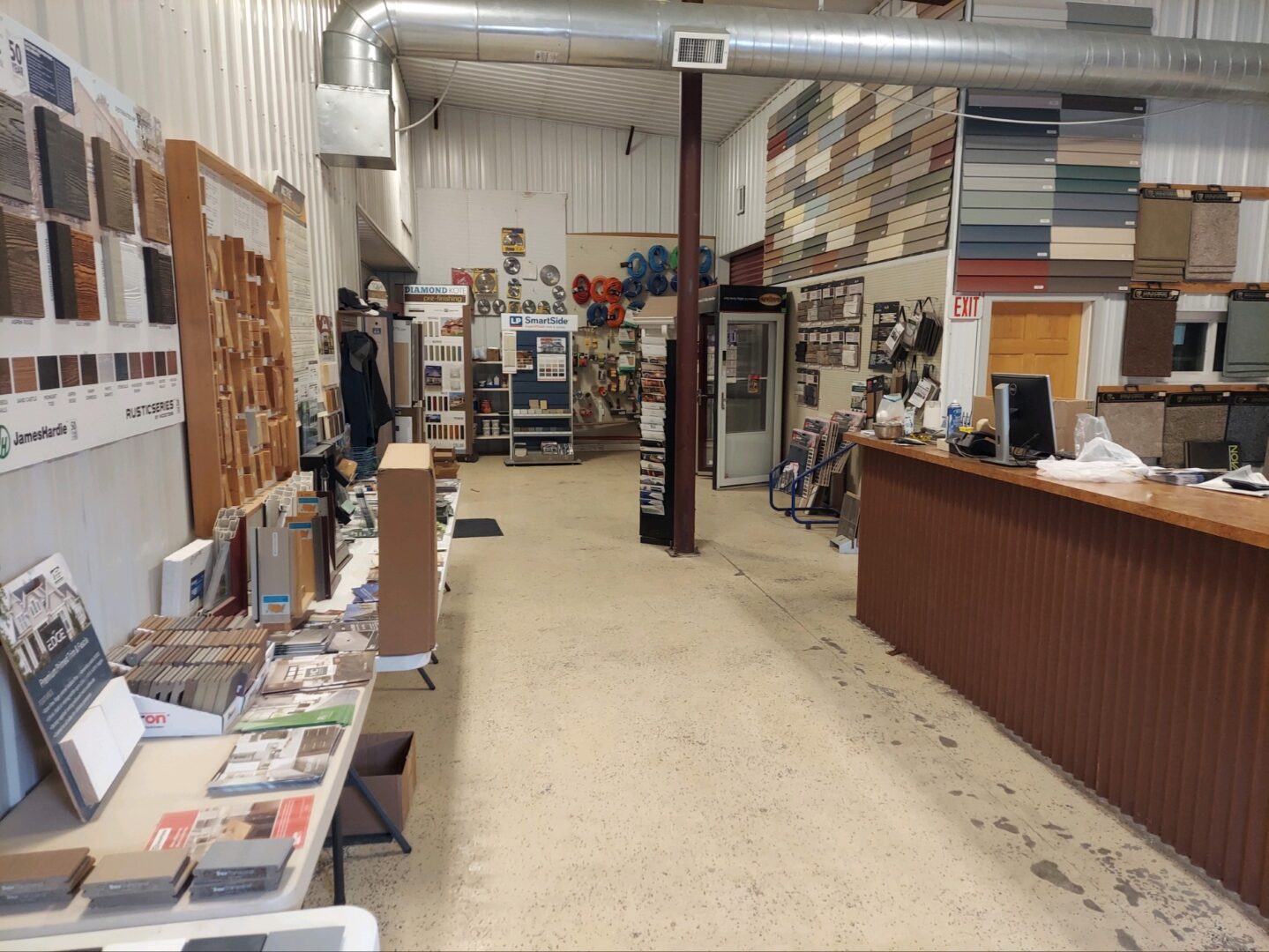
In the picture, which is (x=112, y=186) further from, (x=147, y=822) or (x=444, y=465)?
→ (x=444, y=465)

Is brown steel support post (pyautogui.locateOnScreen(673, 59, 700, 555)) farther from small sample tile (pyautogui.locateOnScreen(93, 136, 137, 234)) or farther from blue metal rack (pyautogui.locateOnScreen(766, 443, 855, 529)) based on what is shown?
small sample tile (pyautogui.locateOnScreen(93, 136, 137, 234))

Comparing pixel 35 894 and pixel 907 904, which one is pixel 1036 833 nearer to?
pixel 907 904

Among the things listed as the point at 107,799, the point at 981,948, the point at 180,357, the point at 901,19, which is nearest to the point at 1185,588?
the point at 981,948

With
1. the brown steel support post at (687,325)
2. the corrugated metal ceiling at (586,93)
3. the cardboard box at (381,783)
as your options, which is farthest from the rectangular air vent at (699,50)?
the cardboard box at (381,783)

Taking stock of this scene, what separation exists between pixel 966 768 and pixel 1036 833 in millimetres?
429

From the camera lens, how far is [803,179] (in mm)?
8750

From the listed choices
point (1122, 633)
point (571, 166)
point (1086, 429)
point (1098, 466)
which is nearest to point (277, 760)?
point (1122, 633)

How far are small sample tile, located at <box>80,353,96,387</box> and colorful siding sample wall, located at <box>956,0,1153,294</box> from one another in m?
5.67

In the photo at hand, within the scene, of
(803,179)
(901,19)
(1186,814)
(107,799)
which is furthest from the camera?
(803,179)

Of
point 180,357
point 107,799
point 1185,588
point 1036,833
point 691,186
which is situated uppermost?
point 691,186

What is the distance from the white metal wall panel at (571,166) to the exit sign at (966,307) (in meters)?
6.53

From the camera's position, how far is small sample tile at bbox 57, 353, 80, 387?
187cm

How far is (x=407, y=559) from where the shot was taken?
7.79 feet

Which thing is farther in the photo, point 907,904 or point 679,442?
point 679,442
